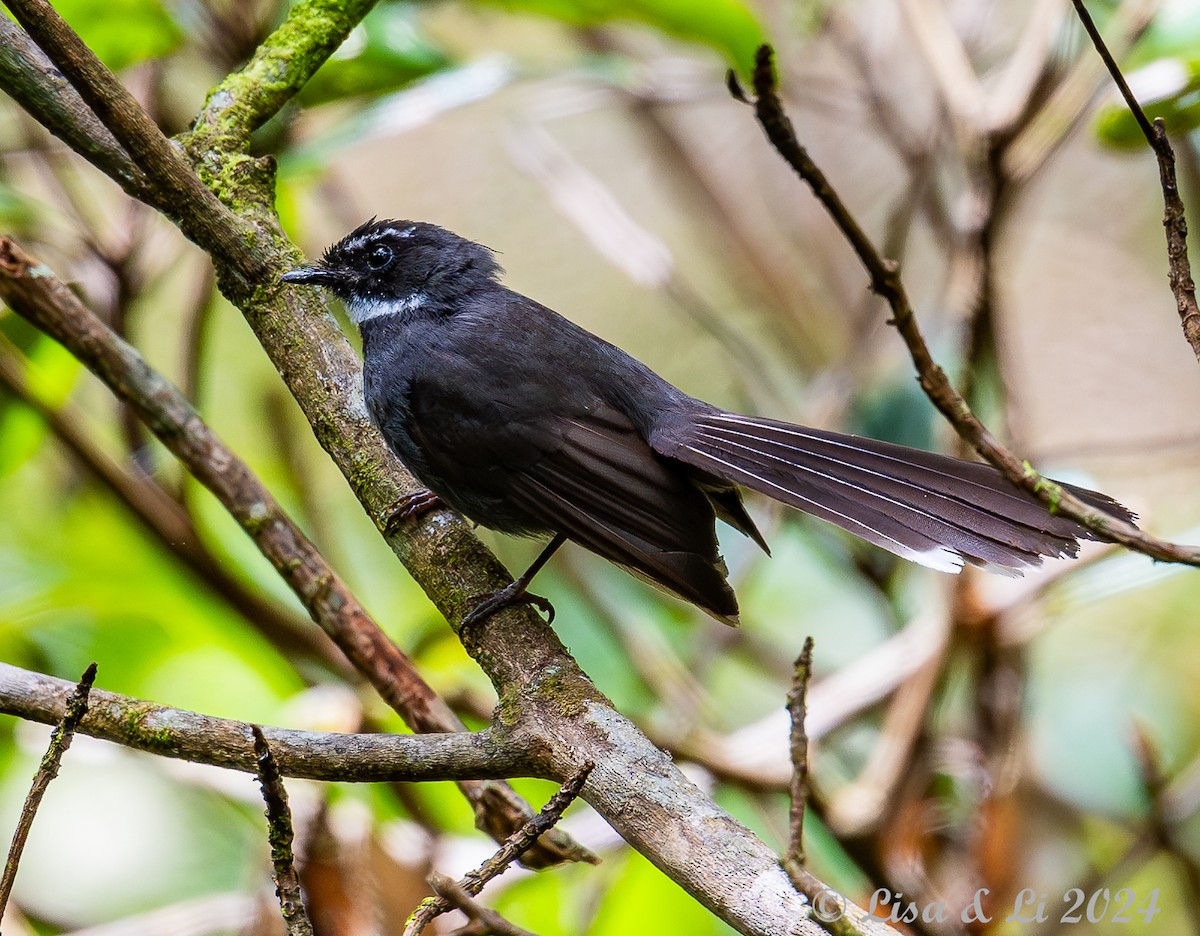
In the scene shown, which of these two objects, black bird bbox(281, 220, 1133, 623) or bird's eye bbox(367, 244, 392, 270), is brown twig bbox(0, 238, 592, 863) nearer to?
black bird bbox(281, 220, 1133, 623)

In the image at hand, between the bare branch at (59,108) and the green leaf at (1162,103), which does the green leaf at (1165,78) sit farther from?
the bare branch at (59,108)

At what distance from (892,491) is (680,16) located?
65.0 inches

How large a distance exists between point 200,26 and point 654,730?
2.51 meters

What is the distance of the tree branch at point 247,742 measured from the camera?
5.86 ft

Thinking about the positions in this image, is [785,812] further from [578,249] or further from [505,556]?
[578,249]

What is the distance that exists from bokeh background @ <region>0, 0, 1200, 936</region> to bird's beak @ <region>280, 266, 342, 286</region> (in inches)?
22.4

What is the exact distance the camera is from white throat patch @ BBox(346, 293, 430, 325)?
318 cm

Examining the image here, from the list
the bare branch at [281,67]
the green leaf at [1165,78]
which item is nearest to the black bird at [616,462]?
the bare branch at [281,67]

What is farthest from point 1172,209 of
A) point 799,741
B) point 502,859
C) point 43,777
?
point 43,777

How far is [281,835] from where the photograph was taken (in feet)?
4.78

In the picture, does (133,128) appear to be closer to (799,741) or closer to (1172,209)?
(799,741)

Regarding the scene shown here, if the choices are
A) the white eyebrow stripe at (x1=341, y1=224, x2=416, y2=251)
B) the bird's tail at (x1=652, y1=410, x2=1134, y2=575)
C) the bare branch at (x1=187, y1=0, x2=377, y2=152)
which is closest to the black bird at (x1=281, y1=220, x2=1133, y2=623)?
the bird's tail at (x1=652, y1=410, x2=1134, y2=575)

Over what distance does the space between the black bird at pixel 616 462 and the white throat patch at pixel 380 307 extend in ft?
0.10

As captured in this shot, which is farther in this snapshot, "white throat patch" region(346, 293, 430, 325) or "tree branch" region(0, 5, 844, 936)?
"white throat patch" region(346, 293, 430, 325)
